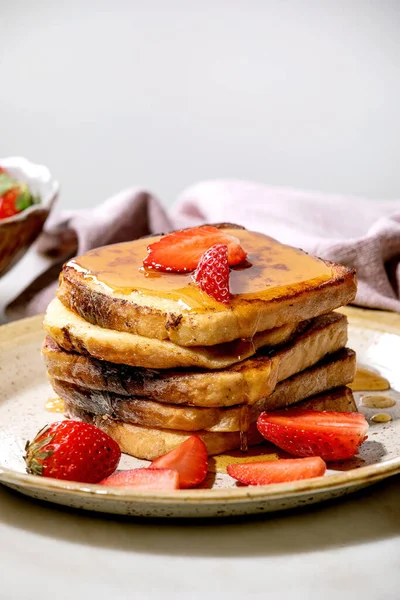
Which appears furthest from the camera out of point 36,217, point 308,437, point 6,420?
point 36,217

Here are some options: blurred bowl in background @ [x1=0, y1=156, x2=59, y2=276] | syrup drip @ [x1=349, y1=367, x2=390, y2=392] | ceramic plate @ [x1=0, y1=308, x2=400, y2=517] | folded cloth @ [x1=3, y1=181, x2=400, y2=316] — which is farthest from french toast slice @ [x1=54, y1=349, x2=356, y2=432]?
blurred bowl in background @ [x1=0, y1=156, x2=59, y2=276]

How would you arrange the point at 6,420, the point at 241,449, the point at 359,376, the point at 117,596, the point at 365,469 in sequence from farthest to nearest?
the point at 359,376
the point at 6,420
the point at 241,449
the point at 365,469
the point at 117,596

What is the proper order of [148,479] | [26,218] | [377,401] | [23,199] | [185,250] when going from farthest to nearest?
[23,199], [26,218], [377,401], [185,250], [148,479]

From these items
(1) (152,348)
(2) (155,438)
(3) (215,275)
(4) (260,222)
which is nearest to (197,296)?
(3) (215,275)

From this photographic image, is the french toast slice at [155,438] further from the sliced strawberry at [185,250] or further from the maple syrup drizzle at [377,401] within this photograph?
the sliced strawberry at [185,250]

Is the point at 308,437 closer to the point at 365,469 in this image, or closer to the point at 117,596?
the point at 365,469

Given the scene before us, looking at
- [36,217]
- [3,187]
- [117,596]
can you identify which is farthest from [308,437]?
[3,187]

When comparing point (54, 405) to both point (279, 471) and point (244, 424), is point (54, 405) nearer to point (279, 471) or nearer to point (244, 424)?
point (244, 424)
